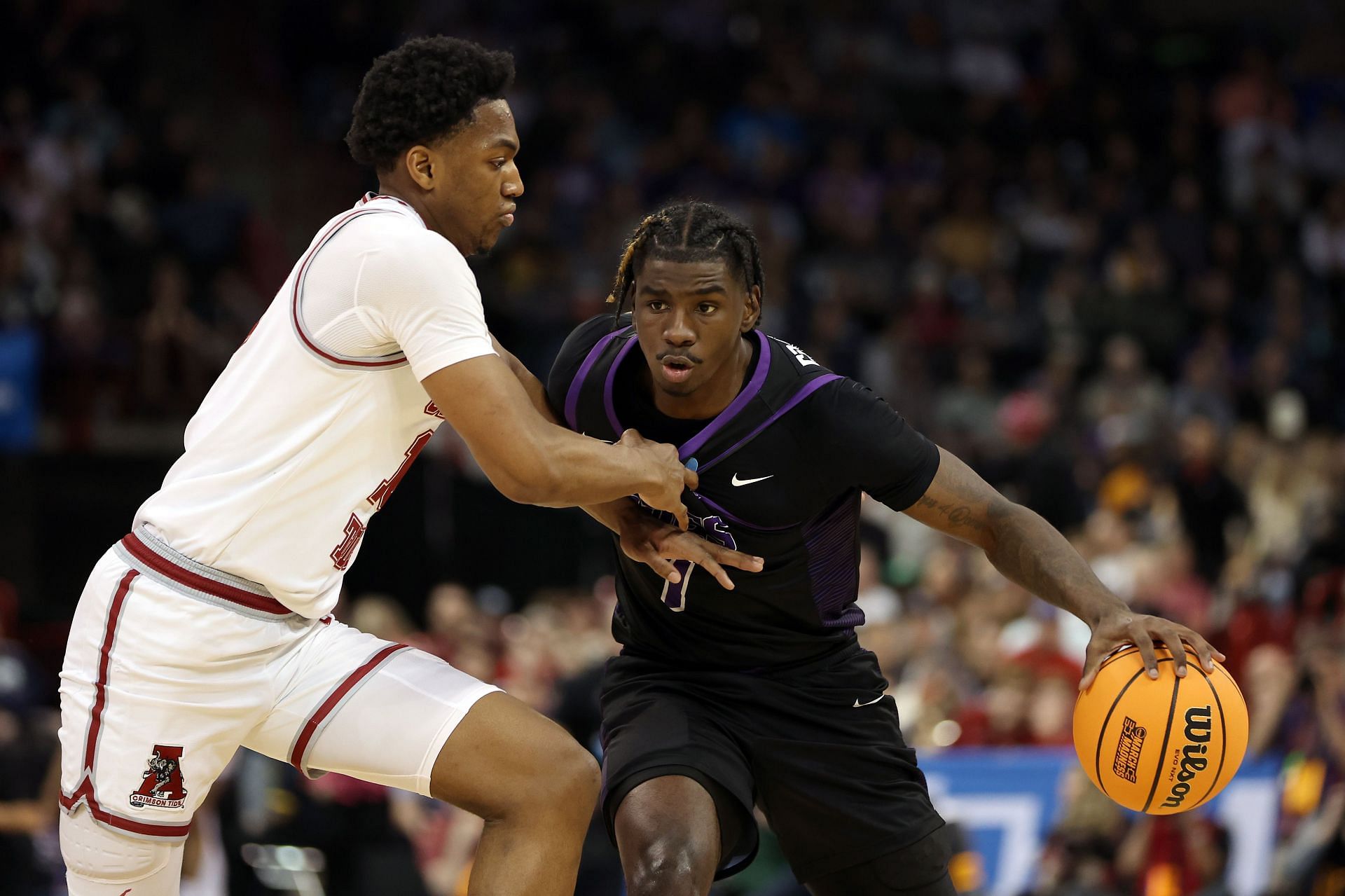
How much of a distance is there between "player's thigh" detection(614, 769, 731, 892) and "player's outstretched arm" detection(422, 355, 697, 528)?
80cm

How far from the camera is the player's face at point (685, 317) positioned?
4.30 meters

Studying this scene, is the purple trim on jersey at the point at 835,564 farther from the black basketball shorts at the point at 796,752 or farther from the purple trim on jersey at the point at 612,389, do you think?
the purple trim on jersey at the point at 612,389

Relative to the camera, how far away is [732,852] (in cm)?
452

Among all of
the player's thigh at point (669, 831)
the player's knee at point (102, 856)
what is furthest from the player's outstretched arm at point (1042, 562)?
the player's knee at point (102, 856)

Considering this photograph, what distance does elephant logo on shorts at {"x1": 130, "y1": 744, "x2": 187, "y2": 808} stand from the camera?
3920 mm

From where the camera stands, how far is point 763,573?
4566 mm

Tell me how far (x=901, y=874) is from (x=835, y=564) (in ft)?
2.84

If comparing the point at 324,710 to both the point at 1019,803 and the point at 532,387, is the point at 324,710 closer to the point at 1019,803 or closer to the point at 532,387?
the point at 532,387

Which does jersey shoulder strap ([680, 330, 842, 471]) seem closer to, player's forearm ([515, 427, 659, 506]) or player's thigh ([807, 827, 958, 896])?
player's forearm ([515, 427, 659, 506])

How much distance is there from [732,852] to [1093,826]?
3734 millimetres

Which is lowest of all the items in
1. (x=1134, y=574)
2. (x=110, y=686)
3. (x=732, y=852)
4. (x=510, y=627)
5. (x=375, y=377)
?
(x=510, y=627)

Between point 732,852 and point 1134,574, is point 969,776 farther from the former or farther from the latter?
point 732,852

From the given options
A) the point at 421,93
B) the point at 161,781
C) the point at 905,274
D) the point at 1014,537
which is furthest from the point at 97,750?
the point at 905,274

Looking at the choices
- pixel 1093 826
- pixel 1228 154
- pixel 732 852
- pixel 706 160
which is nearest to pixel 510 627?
pixel 1093 826
